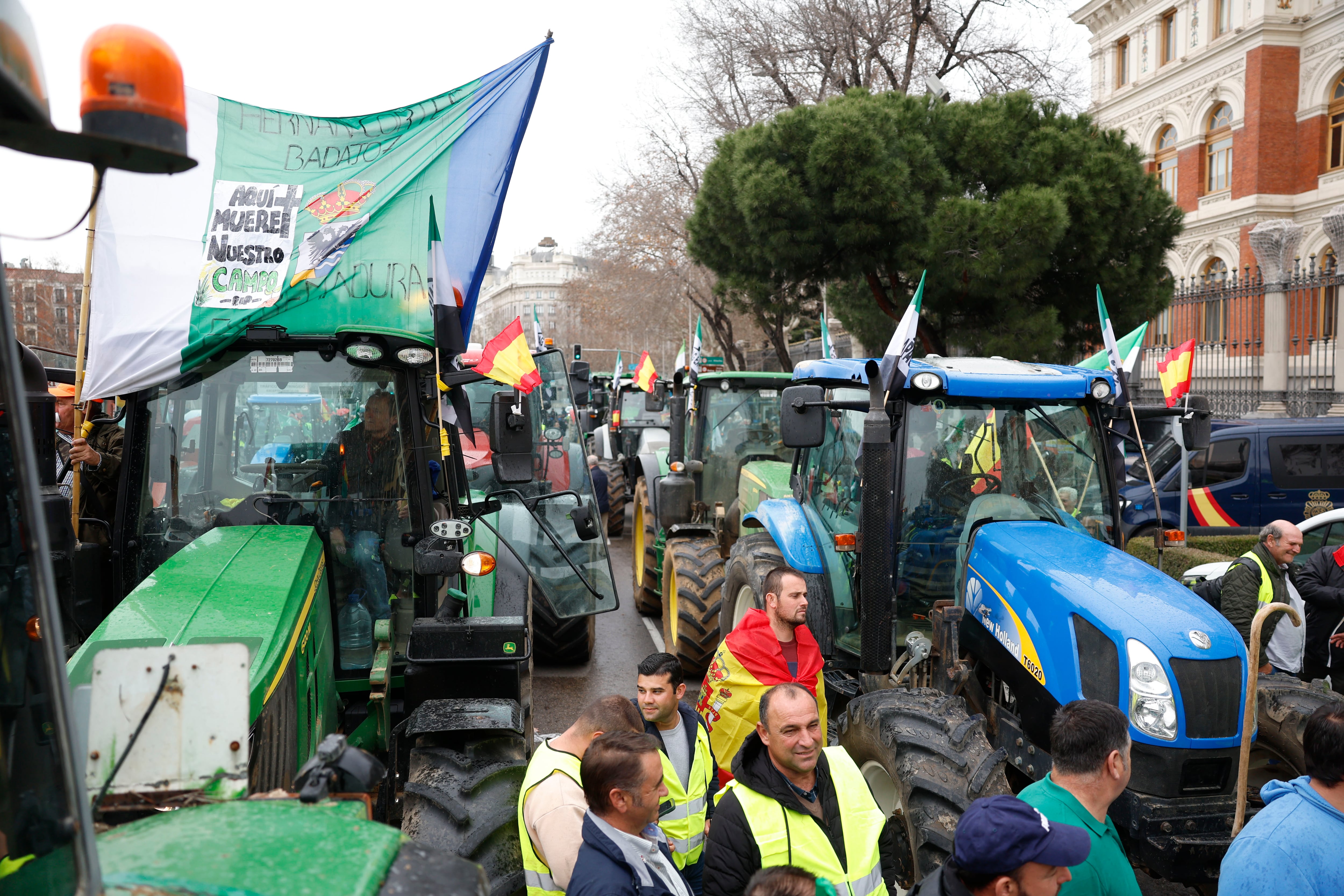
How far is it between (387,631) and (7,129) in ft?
10.1

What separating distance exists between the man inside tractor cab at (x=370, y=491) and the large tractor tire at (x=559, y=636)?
3.28 m

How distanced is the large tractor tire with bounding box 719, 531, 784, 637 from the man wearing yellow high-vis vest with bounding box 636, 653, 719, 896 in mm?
1792

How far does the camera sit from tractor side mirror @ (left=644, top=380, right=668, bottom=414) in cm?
1521

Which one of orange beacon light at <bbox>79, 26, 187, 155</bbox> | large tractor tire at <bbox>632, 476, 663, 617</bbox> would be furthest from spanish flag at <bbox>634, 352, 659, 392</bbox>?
orange beacon light at <bbox>79, 26, 187, 155</bbox>

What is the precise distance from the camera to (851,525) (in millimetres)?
5754

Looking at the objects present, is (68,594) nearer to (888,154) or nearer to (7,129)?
(7,129)

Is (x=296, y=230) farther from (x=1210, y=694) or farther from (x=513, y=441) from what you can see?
(x=1210, y=694)

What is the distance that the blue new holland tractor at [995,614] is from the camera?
3752 millimetres

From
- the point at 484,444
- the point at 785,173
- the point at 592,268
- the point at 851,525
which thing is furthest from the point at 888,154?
the point at 592,268

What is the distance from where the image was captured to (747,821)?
2.89 meters

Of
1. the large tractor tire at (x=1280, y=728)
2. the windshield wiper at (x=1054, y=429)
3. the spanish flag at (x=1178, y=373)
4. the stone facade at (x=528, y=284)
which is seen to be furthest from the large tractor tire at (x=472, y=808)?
the stone facade at (x=528, y=284)

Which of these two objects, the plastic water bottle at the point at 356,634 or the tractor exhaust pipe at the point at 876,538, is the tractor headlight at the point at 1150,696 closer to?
the tractor exhaust pipe at the point at 876,538

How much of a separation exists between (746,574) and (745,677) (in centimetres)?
173

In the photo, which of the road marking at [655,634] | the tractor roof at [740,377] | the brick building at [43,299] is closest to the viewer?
the brick building at [43,299]
